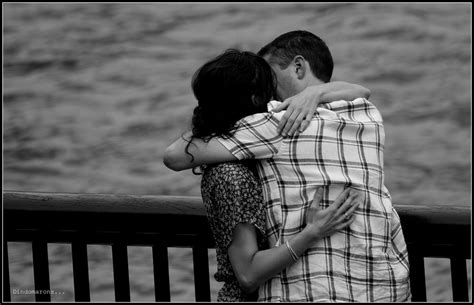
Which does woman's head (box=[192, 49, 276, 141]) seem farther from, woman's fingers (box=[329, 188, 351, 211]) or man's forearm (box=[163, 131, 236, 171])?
woman's fingers (box=[329, 188, 351, 211])

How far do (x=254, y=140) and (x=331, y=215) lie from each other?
0.23 meters

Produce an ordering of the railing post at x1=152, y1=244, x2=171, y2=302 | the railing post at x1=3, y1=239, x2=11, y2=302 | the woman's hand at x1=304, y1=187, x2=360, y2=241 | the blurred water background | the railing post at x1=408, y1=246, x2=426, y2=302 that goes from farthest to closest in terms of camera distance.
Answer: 1. the blurred water background
2. the railing post at x1=3, y1=239, x2=11, y2=302
3. the railing post at x1=152, y1=244, x2=171, y2=302
4. the railing post at x1=408, y1=246, x2=426, y2=302
5. the woman's hand at x1=304, y1=187, x2=360, y2=241

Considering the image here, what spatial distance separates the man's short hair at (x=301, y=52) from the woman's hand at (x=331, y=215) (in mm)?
415

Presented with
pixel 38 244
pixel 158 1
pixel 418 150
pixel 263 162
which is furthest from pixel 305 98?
pixel 158 1

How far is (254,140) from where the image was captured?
2.30 meters

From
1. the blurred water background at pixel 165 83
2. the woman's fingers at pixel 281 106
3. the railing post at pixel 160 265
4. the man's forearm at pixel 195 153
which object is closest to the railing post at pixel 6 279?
the railing post at pixel 160 265

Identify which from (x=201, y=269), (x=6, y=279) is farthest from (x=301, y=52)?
(x=6, y=279)

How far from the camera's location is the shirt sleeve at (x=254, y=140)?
2299mm

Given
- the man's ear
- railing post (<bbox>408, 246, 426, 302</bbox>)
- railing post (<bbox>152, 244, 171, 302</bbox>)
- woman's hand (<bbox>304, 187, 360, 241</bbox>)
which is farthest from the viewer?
railing post (<bbox>152, 244, 171, 302</bbox>)

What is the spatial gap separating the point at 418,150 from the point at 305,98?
5188 millimetres

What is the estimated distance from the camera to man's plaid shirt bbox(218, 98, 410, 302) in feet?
7.50

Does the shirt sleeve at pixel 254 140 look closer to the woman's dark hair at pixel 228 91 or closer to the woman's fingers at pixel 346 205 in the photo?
the woman's dark hair at pixel 228 91

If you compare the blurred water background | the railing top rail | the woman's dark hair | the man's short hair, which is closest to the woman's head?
the woman's dark hair

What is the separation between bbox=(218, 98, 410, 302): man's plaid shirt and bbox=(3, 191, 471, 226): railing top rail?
12.1 inches
